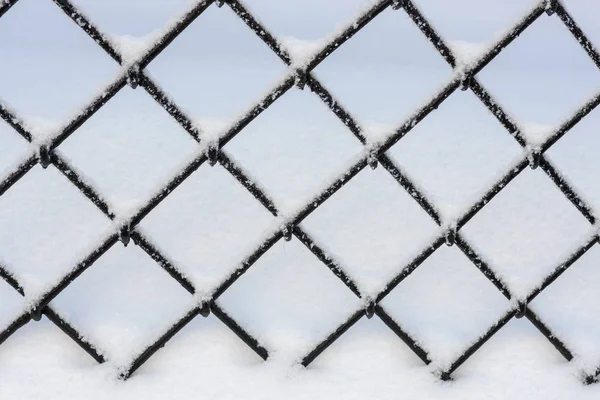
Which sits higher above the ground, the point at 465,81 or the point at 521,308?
the point at 465,81

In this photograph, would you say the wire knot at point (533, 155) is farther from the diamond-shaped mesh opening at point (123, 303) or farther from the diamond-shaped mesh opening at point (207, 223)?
the diamond-shaped mesh opening at point (123, 303)

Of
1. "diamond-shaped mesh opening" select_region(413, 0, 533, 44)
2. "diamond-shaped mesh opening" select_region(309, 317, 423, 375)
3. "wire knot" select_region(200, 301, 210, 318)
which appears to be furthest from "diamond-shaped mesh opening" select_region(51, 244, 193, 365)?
"diamond-shaped mesh opening" select_region(413, 0, 533, 44)

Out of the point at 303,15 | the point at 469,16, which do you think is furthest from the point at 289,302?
the point at 469,16

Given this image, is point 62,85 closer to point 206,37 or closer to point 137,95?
point 137,95

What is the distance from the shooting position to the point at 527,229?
4.23 feet

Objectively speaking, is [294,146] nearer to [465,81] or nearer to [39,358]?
[465,81]

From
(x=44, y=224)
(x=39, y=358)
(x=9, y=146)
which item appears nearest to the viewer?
(x=39, y=358)

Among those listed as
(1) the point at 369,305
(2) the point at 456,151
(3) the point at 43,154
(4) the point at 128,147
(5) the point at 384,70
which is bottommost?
(1) the point at 369,305

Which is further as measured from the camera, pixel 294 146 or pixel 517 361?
pixel 294 146

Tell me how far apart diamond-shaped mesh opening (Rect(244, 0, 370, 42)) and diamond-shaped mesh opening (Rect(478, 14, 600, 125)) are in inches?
14.8

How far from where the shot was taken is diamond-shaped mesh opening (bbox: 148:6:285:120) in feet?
4.91

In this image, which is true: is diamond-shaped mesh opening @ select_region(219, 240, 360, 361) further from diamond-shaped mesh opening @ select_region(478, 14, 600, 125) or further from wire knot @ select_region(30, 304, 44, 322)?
diamond-shaped mesh opening @ select_region(478, 14, 600, 125)

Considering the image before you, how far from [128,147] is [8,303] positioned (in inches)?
15.2

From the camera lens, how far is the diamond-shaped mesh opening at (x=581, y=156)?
136 cm
